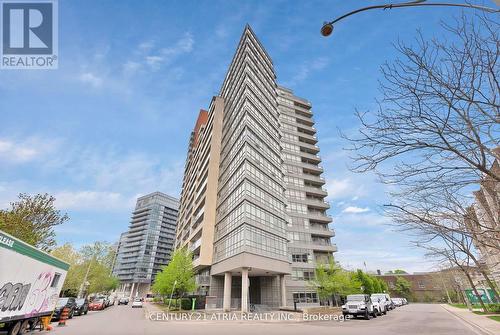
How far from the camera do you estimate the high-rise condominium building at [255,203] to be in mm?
32688

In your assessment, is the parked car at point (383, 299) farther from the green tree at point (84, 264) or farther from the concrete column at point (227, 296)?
the green tree at point (84, 264)

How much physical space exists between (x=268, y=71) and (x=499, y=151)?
52842 mm

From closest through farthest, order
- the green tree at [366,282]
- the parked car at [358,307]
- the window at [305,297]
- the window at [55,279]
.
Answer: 1. the window at [55,279]
2. the parked car at [358,307]
3. the window at [305,297]
4. the green tree at [366,282]

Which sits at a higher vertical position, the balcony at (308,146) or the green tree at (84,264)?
the balcony at (308,146)

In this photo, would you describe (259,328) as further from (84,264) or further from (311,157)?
(84,264)

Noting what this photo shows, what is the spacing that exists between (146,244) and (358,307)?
13191cm

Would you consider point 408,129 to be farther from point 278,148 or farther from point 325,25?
point 278,148

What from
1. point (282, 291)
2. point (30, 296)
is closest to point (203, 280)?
point (282, 291)

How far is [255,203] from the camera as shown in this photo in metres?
33.8

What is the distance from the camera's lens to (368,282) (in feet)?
178

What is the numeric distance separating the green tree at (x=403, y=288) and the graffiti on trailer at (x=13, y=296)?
92.9 meters

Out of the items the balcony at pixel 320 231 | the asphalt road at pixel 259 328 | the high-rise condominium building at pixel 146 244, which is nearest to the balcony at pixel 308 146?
the balcony at pixel 320 231

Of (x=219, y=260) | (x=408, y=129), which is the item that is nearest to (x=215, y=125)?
(x=219, y=260)

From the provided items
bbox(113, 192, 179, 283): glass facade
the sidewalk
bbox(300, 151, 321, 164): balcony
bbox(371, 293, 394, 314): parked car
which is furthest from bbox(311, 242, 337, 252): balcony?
bbox(113, 192, 179, 283): glass facade
